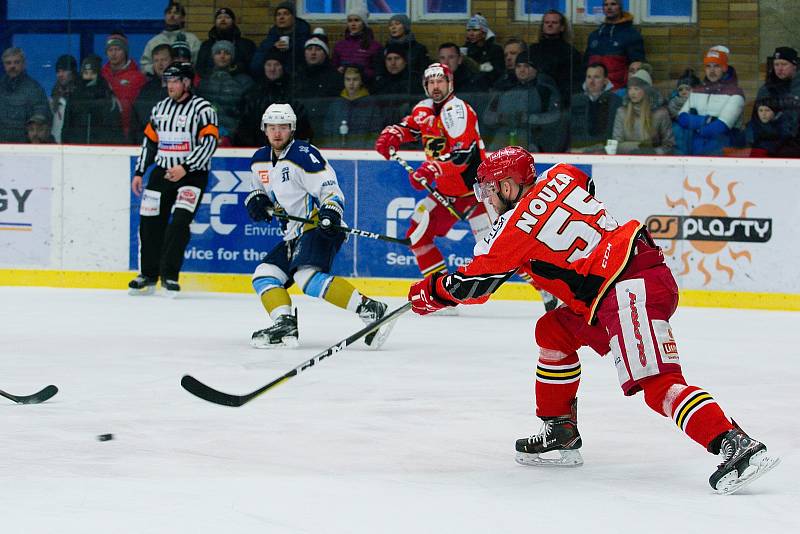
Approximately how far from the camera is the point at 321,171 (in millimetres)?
5629

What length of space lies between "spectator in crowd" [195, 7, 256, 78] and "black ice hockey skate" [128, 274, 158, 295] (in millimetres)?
1315

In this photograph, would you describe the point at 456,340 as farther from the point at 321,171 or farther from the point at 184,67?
the point at 184,67

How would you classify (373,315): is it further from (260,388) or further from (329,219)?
(260,388)

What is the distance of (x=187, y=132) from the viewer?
7500mm

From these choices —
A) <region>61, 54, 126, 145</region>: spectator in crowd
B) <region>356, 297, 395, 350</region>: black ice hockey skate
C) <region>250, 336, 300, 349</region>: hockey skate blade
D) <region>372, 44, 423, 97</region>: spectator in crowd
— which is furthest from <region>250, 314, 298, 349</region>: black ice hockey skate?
<region>61, 54, 126, 145</region>: spectator in crowd

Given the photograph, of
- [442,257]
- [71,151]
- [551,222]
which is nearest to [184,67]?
[71,151]

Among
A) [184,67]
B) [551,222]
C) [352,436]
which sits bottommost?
[352,436]

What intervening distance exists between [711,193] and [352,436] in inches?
154

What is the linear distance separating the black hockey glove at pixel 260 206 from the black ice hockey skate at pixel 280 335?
1.48 ft

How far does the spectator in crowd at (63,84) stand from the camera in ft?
26.1

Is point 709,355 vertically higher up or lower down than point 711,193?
lower down

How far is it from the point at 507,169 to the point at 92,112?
17.0ft

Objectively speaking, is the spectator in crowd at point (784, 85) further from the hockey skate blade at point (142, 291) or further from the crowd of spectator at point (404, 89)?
the hockey skate blade at point (142, 291)

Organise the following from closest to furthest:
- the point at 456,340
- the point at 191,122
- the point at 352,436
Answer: the point at 352,436, the point at 456,340, the point at 191,122
